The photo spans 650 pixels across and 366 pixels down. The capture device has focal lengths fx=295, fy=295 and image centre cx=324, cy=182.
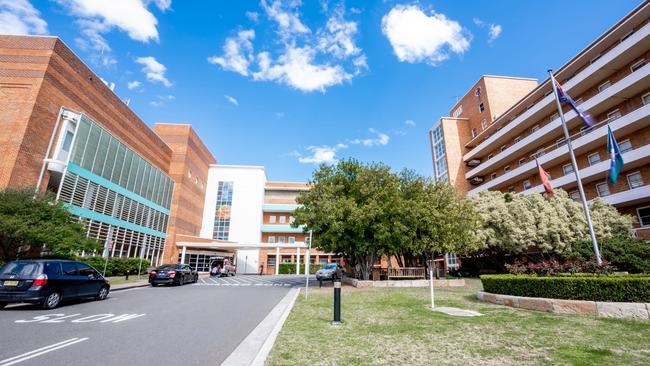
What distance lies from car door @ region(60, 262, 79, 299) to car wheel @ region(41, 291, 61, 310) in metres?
0.23

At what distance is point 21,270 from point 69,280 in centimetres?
136

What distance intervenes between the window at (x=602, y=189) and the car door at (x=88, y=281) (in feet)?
114

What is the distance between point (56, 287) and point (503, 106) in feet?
150

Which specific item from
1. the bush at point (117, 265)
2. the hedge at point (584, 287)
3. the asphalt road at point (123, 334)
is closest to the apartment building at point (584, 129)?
the hedge at point (584, 287)

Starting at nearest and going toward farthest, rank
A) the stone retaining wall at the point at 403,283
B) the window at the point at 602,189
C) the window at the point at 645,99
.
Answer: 1. the stone retaining wall at the point at 403,283
2. the window at the point at 645,99
3. the window at the point at 602,189

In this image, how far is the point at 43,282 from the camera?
9.51 meters

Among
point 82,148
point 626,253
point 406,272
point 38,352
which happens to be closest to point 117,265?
point 82,148

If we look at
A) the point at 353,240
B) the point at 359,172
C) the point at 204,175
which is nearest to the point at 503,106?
the point at 359,172

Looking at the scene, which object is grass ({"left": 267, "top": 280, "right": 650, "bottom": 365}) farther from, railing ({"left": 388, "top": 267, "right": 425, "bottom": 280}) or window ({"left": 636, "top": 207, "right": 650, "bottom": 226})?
window ({"left": 636, "top": 207, "right": 650, "bottom": 226})

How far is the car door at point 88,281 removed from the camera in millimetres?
11109

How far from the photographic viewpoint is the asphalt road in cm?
472

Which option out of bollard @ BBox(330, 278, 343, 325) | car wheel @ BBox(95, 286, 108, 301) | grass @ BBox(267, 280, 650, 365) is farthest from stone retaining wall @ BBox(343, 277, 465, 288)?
car wheel @ BBox(95, 286, 108, 301)

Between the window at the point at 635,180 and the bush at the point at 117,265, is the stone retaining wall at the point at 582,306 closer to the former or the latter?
the window at the point at 635,180

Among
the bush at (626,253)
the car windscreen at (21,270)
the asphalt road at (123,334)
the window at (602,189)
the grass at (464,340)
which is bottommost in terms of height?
the asphalt road at (123,334)
